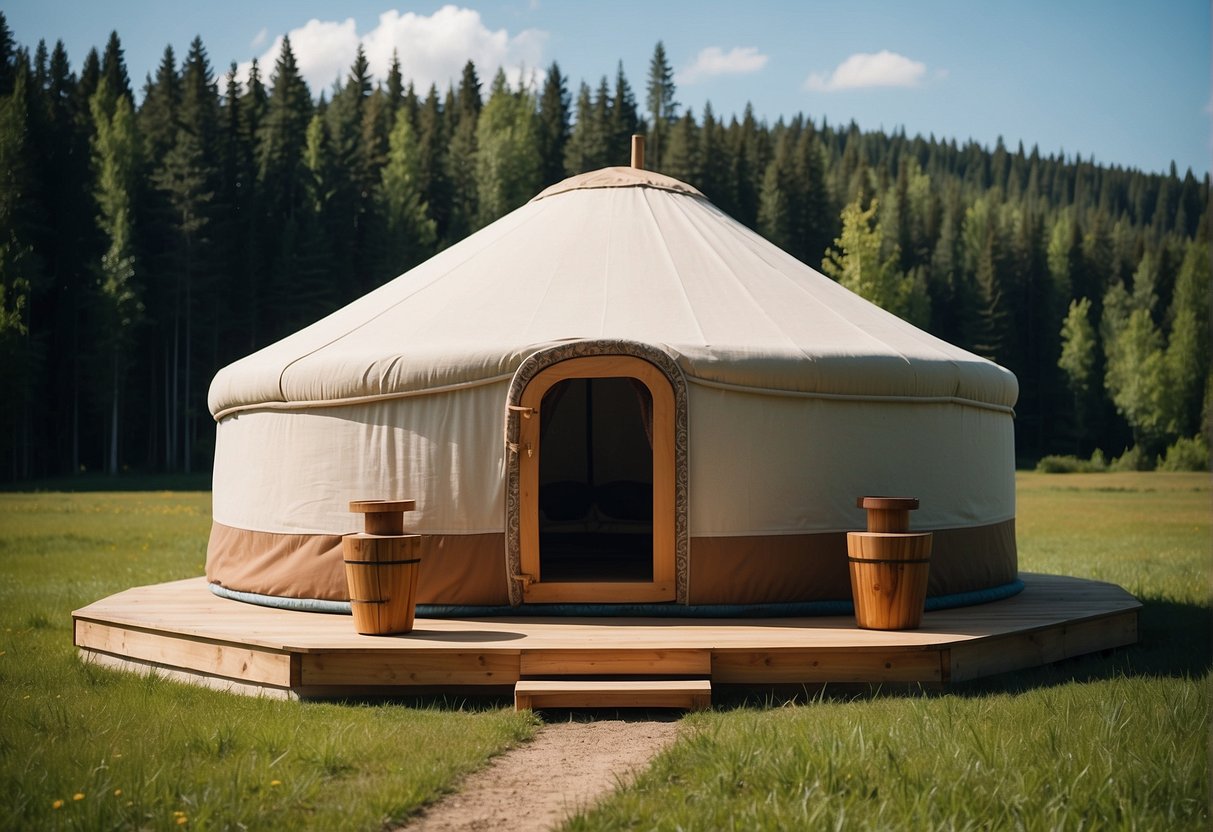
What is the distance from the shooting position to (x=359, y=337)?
555cm

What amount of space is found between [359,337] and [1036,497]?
15439 mm

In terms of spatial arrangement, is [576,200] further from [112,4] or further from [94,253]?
[94,253]

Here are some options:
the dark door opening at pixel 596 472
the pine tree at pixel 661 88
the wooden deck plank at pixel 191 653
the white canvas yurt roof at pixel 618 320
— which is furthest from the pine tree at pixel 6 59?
the pine tree at pixel 661 88

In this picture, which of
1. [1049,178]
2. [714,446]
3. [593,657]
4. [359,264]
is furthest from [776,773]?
[1049,178]

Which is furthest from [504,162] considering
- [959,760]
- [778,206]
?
[959,760]

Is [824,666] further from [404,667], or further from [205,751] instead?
[205,751]

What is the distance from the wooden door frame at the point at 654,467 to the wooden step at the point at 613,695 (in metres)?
0.86

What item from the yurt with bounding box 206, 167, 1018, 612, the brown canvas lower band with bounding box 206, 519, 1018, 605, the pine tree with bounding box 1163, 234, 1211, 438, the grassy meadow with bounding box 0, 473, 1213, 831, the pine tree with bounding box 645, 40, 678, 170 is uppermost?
the pine tree with bounding box 645, 40, 678, 170

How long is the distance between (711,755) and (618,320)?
7.70 ft

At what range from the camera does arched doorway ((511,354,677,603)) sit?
4.97 m

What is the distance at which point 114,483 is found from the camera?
21.0 meters

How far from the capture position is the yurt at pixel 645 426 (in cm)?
502

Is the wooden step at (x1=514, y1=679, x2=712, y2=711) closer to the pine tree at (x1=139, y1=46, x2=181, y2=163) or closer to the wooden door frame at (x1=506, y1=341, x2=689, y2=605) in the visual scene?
the wooden door frame at (x1=506, y1=341, x2=689, y2=605)

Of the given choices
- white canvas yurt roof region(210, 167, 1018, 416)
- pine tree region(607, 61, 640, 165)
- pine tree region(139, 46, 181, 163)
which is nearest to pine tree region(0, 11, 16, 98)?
pine tree region(139, 46, 181, 163)
